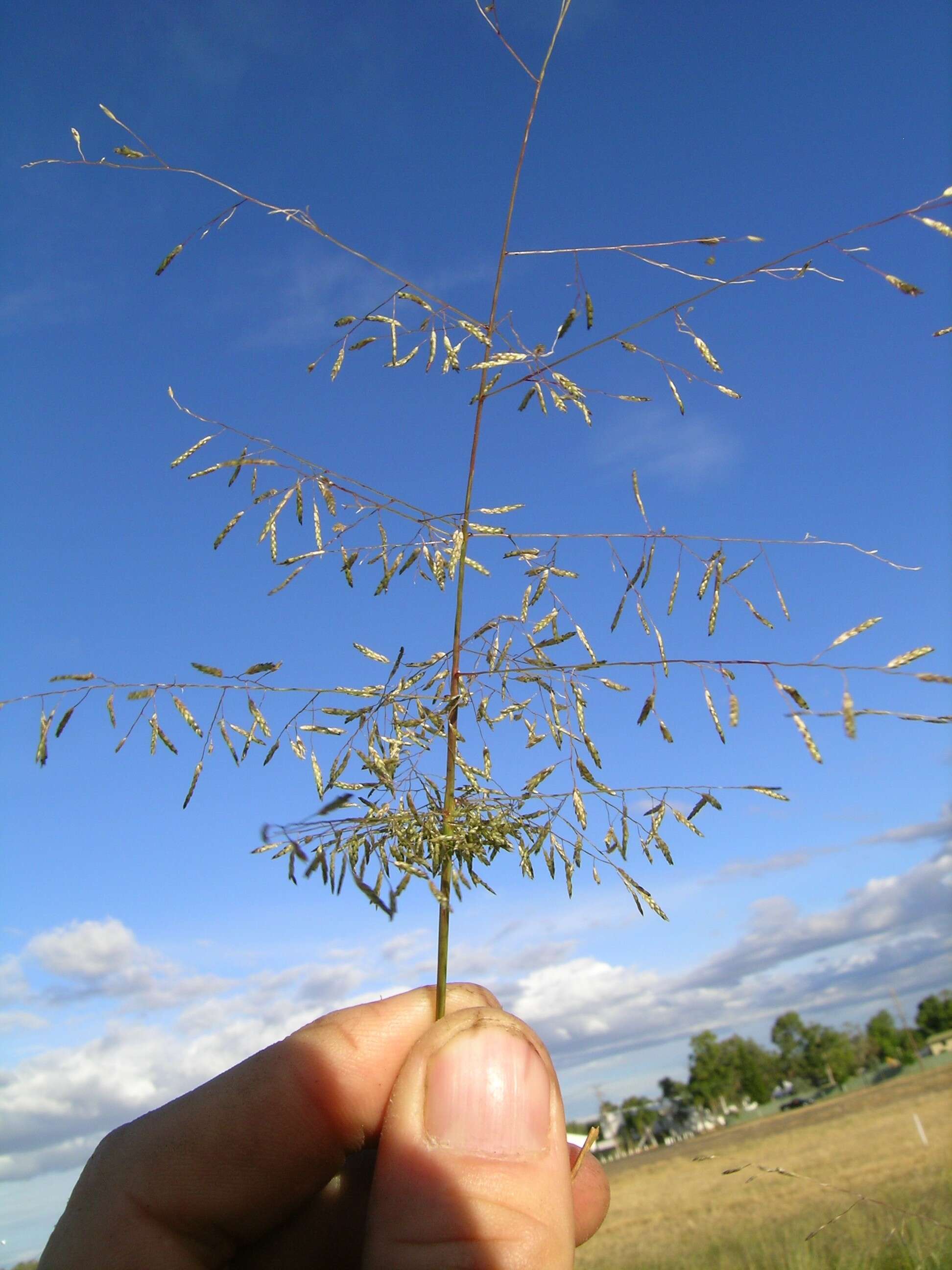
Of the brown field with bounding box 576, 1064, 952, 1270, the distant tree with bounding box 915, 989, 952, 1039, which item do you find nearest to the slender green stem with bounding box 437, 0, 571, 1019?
the brown field with bounding box 576, 1064, 952, 1270

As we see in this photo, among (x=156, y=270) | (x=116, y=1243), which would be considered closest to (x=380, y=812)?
(x=156, y=270)

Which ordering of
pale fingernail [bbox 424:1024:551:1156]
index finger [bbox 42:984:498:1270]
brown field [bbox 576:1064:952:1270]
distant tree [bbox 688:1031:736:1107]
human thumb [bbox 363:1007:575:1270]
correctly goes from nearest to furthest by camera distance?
human thumb [bbox 363:1007:575:1270] → pale fingernail [bbox 424:1024:551:1156] → index finger [bbox 42:984:498:1270] → brown field [bbox 576:1064:952:1270] → distant tree [bbox 688:1031:736:1107]

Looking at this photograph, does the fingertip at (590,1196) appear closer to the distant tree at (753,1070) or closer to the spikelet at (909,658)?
the spikelet at (909,658)

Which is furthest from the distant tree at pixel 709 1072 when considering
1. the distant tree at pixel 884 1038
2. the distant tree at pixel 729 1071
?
the distant tree at pixel 884 1038

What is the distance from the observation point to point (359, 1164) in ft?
8.69

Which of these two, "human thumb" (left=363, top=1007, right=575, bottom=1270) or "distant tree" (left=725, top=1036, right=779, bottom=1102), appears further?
"distant tree" (left=725, top=1036, right=779, bottom=1102)

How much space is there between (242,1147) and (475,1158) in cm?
82

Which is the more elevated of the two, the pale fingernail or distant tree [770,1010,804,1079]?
the pale fingernail

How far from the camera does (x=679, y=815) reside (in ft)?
6.12

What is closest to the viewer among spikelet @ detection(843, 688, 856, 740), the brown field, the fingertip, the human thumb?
spikelet @ detection(843, 688, 856, 740)

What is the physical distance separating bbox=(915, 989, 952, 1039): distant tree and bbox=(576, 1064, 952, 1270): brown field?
1612 inches

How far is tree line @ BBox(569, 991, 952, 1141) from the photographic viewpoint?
297 feet

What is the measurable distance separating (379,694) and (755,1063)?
4315 inches

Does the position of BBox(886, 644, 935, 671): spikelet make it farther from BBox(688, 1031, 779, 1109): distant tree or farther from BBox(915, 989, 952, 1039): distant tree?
BBox(915, 989, 952, 1039): distant tree
